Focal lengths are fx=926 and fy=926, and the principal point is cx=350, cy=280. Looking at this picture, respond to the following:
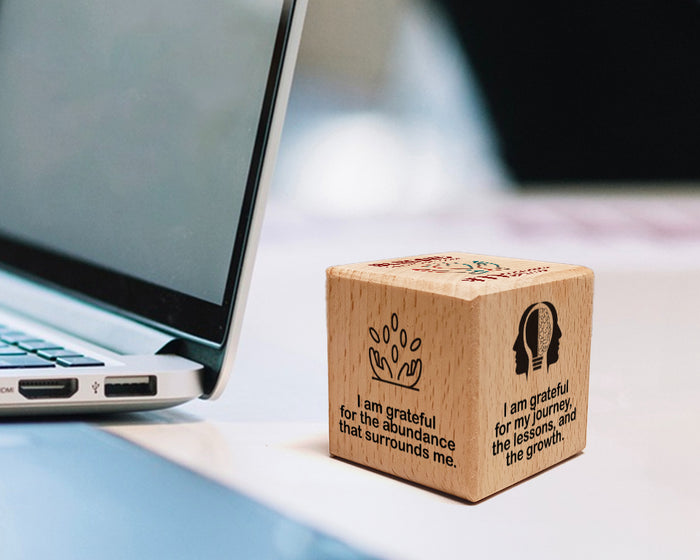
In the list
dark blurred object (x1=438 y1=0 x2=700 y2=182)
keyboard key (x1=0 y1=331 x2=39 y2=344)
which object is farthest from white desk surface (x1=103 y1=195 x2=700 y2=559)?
dark blurred object (x1=438 y1=0 x2=700 y2=182)

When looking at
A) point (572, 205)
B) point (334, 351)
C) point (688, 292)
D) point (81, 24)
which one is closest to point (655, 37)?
point (572, 205)

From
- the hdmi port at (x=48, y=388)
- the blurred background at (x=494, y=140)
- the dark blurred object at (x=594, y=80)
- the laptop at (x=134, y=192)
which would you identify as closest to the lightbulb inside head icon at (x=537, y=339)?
the laptop at (x=134, y=192)

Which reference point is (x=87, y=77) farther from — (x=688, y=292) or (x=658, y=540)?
(x=688, y=292)

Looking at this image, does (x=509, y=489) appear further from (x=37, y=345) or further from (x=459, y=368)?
(x=37, y=345)

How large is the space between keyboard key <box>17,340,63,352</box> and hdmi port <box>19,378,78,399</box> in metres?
0.06

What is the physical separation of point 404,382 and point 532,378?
0.07m

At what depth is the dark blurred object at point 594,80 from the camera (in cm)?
291

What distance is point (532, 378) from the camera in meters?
0.52

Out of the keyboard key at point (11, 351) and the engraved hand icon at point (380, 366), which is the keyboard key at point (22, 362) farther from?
the engraved hand icon at point (380, 366)

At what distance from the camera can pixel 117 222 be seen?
2.36 feet

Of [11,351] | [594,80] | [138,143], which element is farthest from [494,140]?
[11,351]

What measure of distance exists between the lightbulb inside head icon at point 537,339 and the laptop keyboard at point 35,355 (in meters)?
0.27

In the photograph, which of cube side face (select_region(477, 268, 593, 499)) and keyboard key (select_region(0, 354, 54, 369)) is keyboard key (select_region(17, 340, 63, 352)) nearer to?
keyboard key (select_region(0, 354, 54, 369))

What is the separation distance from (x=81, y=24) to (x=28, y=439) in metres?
0.40
